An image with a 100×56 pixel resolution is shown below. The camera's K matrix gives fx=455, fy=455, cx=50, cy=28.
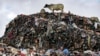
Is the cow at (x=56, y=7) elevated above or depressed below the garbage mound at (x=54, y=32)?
above

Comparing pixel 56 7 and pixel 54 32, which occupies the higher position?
pixel 56 7

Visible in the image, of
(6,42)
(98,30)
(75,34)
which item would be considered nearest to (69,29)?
(75,34)

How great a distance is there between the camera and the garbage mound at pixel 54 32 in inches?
1086

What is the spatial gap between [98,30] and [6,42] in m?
6.07

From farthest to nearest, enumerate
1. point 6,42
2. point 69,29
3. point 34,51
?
point 6,42, point 69,29, point 34,51

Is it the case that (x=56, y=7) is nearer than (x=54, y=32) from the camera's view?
No

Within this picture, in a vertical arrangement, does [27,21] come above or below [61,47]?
above

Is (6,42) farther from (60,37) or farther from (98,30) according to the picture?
(98,30)

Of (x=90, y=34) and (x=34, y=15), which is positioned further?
(x=34, y=15)

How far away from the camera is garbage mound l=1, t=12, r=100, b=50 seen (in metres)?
27.6

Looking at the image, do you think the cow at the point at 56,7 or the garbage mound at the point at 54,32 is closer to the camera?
the garbage mound at the point at 54,32

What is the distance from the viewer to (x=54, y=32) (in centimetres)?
2795

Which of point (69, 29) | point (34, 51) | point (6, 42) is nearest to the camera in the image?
point (34, 51)

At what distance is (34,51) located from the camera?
2614 centimetres
